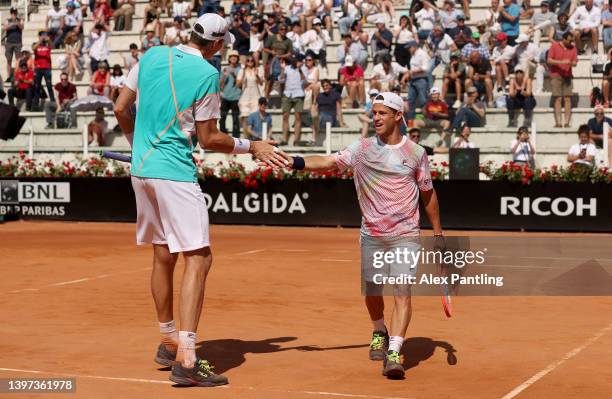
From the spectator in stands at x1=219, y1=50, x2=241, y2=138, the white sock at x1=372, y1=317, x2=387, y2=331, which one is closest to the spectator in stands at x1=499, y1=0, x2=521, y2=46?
the spectator in stands at x1=219, y1=50, x2=241, y2=138

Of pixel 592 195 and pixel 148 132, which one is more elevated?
pixel 148 132

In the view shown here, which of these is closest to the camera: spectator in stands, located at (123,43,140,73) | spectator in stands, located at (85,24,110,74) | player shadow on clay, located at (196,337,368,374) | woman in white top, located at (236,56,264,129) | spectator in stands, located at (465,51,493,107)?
player shadow on clay, located at (196,337,368,374)

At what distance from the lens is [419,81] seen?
25.4m

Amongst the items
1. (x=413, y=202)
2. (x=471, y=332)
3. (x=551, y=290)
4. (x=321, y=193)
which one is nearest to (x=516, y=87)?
(x=321, y=193)

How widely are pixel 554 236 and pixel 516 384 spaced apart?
14579 mm

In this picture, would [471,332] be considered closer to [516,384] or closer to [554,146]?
[516,384]

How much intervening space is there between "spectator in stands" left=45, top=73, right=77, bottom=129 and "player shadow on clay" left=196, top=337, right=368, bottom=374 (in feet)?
63.9

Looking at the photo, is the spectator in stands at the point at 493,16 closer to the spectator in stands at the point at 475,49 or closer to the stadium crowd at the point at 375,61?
the stadium crowd at the point at 375,61

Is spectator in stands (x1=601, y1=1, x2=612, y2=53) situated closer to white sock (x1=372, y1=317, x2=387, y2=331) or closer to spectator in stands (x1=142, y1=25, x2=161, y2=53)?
spectator in stands (x1=142, y1=25, x2=161, y2=53)

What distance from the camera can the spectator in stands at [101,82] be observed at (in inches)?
1129

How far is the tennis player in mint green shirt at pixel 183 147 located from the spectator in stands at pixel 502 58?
18.2 metres

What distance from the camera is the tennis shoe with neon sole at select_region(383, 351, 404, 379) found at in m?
7.93

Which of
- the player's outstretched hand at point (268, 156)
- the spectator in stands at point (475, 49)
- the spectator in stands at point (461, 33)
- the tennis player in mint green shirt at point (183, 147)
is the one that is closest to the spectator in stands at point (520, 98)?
the spectator in stands at point (475, 49)

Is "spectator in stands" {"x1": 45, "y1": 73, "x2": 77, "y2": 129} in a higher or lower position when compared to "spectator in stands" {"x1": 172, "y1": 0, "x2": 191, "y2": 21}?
lower
